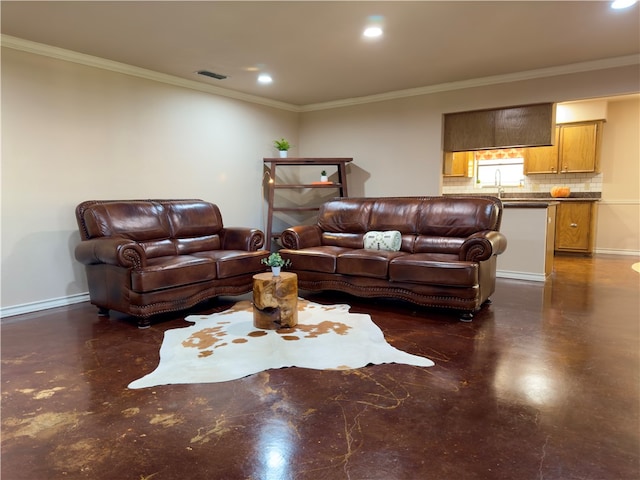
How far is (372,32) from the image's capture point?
3623 millimetres

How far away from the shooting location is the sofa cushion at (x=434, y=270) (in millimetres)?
3383

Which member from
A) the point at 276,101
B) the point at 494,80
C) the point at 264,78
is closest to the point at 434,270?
the point at 494,80

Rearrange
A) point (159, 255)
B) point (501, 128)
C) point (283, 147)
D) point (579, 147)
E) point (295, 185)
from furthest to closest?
point (579, 147) < point (283, 147) < point (295, 185) < point (501, 128) < point (159, 255)

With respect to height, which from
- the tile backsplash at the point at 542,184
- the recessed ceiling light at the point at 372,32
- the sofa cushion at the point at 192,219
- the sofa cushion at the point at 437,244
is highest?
the recessed ceiling light at the point at 372,32

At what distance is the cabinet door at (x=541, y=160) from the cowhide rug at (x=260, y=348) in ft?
17.6

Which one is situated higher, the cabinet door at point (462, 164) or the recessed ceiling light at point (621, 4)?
the recessed ceiling light at point (621, 4)

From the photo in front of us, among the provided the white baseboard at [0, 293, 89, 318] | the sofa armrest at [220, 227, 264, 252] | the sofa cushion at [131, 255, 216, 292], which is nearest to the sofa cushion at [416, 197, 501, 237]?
the sofa armrest at [220, 227, 264, 252]

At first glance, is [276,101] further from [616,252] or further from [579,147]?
[616,252]

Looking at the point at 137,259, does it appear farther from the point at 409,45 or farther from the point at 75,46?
the point at 409,45

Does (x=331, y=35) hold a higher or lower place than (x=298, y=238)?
higher

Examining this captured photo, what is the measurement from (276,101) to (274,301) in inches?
161

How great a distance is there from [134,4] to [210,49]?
1039 millimetres

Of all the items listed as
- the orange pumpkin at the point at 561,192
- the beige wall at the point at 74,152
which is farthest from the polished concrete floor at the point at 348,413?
the orange pumpkin at the point at 561,192

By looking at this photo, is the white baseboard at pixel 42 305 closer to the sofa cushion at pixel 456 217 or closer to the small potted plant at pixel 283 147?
the small potted plant at pixel 283 147
